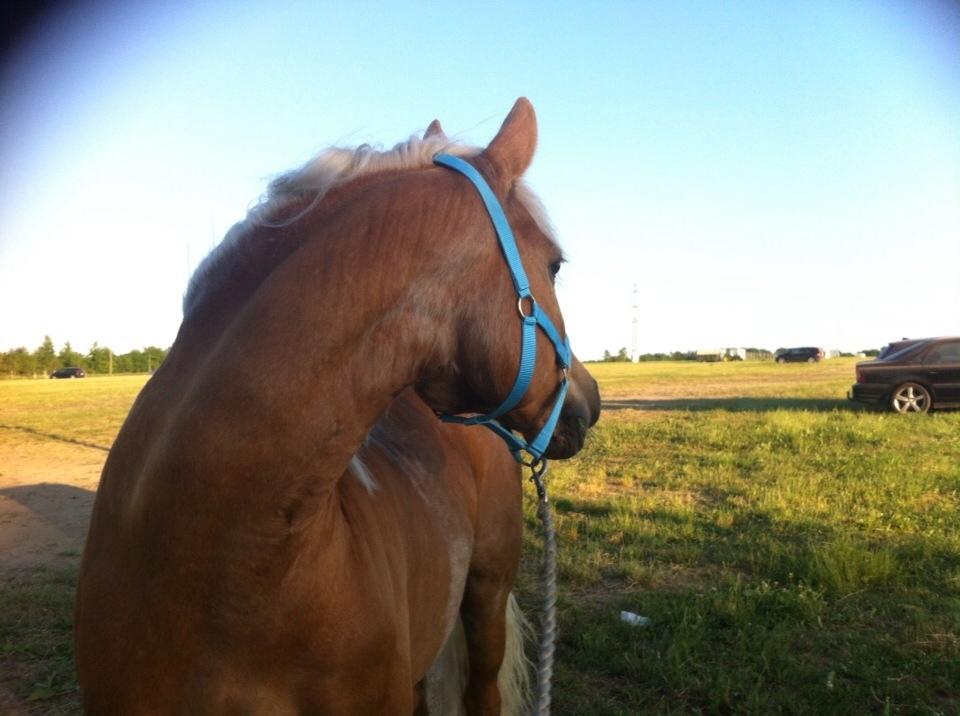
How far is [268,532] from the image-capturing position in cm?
142

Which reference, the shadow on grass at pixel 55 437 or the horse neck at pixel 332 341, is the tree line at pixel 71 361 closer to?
the shadow on grass at pixel 55 437

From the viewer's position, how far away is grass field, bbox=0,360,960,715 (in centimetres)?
338

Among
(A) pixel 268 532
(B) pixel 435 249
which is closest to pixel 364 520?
(A) pixel 268 532

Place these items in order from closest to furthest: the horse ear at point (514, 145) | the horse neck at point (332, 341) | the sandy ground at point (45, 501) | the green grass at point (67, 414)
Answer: the horse neck at point (332, 341) → the horse ear at point (514, 145) → the sandy ground at point (45, 501) → the green grass at point (67, 414)

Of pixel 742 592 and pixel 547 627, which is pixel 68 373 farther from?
pixel 547 627

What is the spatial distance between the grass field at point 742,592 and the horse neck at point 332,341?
250 centimetres

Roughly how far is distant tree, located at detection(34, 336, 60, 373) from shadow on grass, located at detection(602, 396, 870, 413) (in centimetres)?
Result: 5060

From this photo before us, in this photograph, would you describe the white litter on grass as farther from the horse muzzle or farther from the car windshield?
the car windshield

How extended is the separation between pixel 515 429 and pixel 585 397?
0.79 ft

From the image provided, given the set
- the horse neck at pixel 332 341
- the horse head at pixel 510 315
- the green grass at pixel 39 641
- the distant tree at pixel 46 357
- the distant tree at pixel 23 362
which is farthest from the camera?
the distant tree at pixel 46 357

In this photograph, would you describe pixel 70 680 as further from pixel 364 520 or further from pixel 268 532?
pixel 268 532

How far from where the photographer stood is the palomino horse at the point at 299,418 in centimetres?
141

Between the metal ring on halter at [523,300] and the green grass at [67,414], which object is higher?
the metal ring on halter at [523,300]

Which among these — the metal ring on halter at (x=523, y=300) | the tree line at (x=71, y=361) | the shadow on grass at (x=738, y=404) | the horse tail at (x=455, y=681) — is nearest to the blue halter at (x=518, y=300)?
the metal ring on halter at (x=523, y=300)
